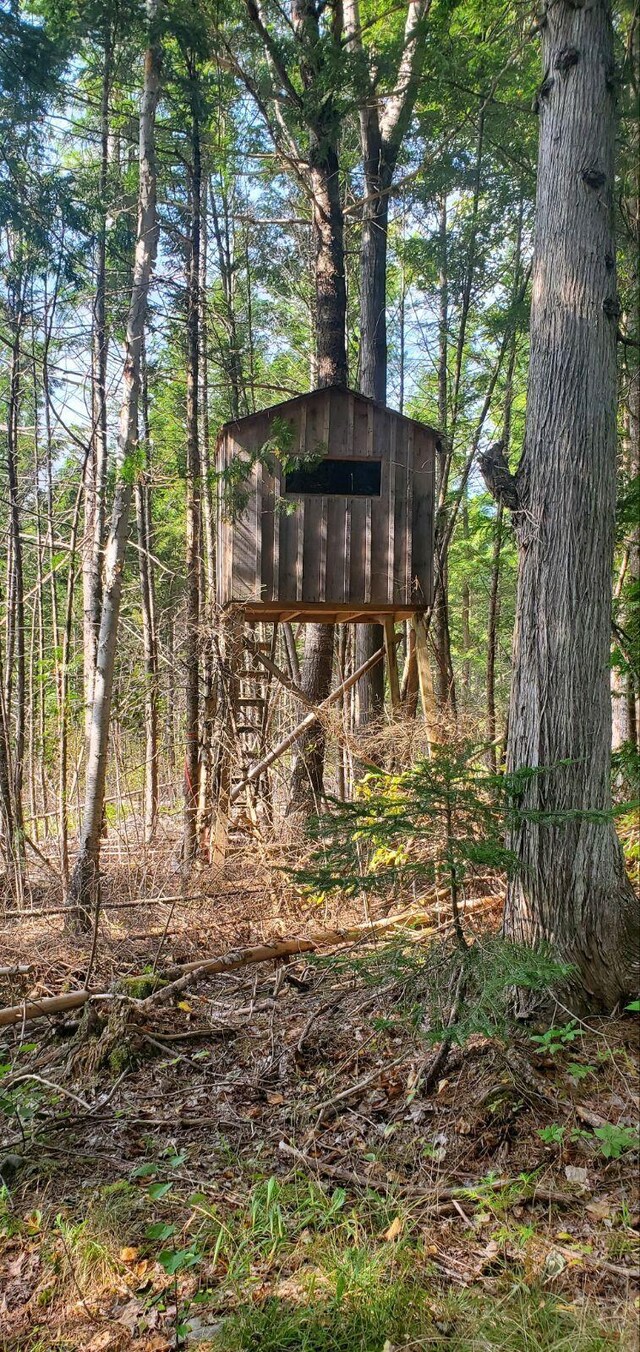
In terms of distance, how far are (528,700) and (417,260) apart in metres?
10.6

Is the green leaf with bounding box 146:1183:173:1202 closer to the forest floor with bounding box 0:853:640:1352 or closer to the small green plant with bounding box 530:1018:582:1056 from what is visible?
the forest floor with bounding box 0:853:640:1352

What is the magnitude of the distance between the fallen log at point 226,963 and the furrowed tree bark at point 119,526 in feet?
5.67

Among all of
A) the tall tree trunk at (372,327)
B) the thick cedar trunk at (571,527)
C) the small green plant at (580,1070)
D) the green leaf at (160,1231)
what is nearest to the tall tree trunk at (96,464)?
the tall tree trunk at (372,327)

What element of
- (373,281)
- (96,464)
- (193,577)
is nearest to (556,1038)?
(193,577)

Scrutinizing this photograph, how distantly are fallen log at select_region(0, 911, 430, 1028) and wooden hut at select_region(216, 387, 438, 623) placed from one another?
332cm

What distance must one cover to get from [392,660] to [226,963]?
4.88 m

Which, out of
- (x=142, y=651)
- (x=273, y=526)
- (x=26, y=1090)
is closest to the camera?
(x=26, y=1090)

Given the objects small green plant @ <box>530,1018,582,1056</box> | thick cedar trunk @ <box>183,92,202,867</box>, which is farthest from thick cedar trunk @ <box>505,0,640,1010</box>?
thick cedar trunk @ <box>183,92,202,867</box>

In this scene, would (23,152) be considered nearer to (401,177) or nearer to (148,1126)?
(401,177)

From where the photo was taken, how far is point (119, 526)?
698 centimetres

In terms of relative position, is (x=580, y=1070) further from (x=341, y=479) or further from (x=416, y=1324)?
(x=341, y=479)

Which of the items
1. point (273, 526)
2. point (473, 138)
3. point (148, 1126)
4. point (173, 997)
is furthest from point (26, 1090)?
point (473, 138)

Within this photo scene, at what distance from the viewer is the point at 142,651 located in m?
13.0

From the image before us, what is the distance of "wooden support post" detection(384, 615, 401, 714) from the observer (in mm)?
8936
